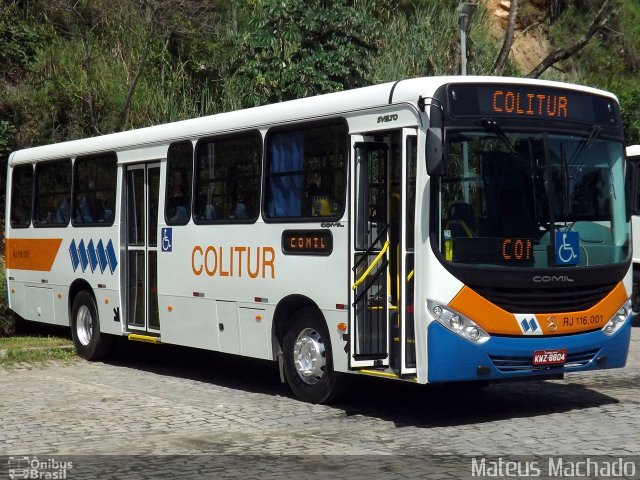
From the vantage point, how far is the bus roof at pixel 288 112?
10.3 metres

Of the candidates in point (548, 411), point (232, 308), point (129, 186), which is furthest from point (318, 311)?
point (129, 186)

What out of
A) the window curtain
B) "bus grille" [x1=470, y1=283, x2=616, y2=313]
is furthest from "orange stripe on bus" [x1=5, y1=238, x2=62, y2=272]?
"bus grille" [x1=470, y1=283, x2=616, y2=313]

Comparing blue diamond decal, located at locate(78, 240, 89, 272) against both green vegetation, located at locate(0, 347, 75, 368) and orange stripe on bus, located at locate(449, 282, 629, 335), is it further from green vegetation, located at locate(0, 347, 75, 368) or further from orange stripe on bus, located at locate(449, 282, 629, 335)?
orange stripe on bus, located at locate(449, 282, 629, 335)

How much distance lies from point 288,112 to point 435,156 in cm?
254

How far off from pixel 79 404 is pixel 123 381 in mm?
2018

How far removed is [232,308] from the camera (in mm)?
12578

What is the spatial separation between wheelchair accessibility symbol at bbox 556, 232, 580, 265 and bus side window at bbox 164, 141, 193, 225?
482 centimetres

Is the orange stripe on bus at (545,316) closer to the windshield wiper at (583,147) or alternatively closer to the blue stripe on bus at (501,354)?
the blue stripe on bus at (501,354)

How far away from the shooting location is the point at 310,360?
1140 cm

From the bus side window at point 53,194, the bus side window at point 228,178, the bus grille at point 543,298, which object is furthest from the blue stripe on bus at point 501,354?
the bus side window at point 53,194

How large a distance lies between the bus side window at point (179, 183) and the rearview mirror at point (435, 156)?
174 inches

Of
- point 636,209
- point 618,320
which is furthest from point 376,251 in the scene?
point 636,209

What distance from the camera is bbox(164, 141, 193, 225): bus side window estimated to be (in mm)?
13438

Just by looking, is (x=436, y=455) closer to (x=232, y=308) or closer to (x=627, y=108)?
(x=232, y=308)
